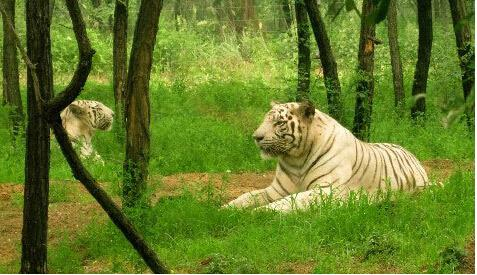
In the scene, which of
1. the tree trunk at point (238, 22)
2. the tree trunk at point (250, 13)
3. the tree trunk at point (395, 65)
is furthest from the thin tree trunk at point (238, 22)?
the tree trunk at point (395, 65)

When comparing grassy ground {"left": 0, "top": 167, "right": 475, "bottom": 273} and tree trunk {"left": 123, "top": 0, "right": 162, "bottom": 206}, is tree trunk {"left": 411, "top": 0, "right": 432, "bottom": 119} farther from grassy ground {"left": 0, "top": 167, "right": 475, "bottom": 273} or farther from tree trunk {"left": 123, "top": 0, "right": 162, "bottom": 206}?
tree trunk {"left": 123, "top": 0, "right": 162, "bottom": 206}

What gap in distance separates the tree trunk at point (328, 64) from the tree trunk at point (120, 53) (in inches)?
86.6

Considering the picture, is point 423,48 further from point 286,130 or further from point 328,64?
point 286,130

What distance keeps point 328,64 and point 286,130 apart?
321cm

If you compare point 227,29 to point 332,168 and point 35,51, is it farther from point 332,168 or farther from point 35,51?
point 35,51

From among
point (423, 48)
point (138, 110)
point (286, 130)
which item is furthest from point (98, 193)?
point (423, 48)

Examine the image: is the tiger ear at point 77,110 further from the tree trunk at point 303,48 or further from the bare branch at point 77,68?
the bare branch at point 77,68

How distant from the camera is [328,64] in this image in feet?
34.0

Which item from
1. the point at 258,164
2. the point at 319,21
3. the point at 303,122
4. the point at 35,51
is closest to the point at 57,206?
the point at 303,122

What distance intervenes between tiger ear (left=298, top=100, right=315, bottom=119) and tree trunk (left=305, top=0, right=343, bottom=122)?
2.58 metres

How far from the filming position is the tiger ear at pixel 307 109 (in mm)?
7312

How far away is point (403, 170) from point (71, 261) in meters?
3.28

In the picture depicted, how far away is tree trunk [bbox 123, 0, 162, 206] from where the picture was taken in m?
6.23

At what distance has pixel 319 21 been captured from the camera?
33.8ft
